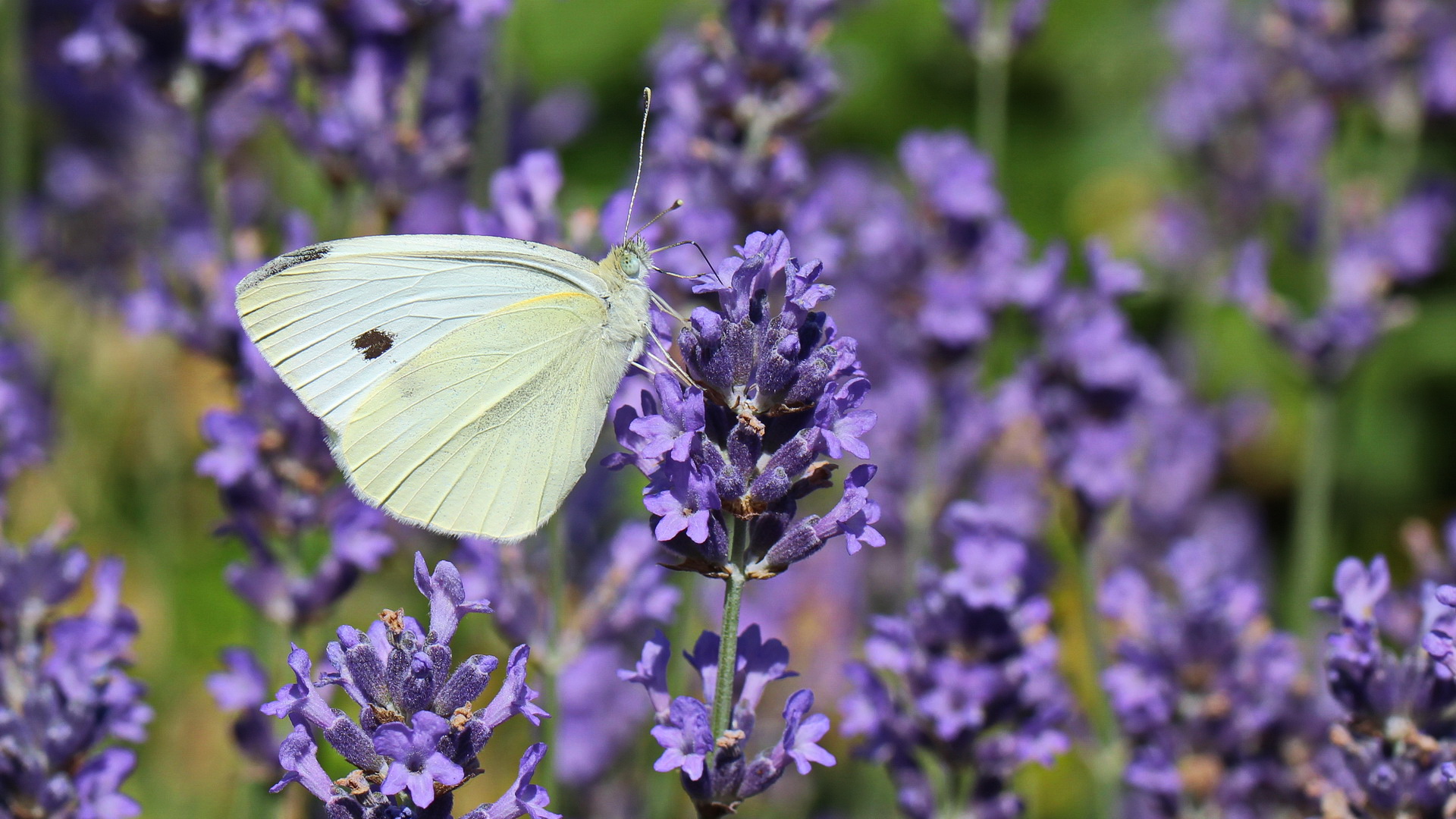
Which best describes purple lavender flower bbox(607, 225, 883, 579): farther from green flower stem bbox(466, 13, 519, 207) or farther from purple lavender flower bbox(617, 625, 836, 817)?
green flower stem bbox(466, 13, 519, 207)

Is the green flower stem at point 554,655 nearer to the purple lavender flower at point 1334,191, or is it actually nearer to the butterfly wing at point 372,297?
the butterfly wing at point 372,297

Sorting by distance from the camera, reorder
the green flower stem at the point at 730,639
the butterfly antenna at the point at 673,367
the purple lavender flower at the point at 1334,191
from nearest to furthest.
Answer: the green flower stem at the point at 730,639 → the butterfly antenna at the point at 673,367 → the purple lavender flower at the point at 1334,191

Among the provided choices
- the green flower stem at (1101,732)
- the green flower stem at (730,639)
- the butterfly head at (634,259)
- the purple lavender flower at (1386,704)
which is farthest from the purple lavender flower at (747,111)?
the purple lavender flower at (1386,704)

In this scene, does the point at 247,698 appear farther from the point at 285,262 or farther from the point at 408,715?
the point at 408,715

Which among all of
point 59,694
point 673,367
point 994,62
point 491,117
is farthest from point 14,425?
point 994,62

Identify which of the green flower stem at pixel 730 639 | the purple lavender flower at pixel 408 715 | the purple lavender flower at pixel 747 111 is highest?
the purple lavender flower at pixel 747 111

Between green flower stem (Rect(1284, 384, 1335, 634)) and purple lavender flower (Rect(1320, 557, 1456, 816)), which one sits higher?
green flower stem (Rect(1284, 384, 1335, 634))

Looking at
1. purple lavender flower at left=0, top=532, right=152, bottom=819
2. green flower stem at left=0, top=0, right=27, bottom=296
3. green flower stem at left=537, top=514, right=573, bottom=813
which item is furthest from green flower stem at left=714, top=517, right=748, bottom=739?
green flower stem at left=0, top=0, right=27, bottom=296
